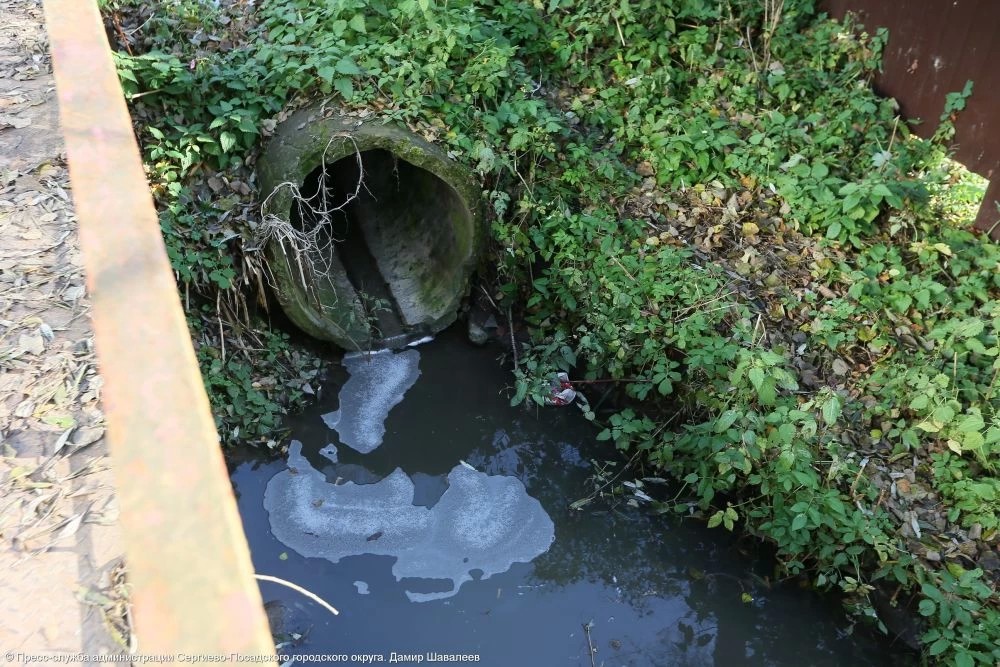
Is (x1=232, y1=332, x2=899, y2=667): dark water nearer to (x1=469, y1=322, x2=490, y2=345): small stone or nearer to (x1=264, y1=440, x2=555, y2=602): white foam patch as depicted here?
(x1=264, y1=440, x2=555, y2=602): white foam patch

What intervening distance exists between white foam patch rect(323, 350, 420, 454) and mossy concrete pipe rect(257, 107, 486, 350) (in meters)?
0.14

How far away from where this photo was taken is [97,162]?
5.31 feet

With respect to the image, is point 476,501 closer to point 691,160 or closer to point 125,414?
point 691,160

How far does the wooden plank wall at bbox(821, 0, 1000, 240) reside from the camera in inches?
204

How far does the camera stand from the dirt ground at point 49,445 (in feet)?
5.89

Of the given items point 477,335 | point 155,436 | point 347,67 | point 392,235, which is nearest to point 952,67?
point 477,335

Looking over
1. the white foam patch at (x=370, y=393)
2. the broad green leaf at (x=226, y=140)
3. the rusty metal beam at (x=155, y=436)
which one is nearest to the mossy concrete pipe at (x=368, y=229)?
the white foam patch at (x=370, y=393)

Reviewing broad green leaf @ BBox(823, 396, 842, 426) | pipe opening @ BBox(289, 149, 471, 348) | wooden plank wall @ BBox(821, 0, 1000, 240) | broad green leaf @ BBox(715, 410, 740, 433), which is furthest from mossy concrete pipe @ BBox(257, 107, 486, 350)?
wooden plank wall @ BBox(821, 0, 1000, 240)

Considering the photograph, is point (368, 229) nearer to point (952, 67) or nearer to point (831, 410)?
point (831, 410)

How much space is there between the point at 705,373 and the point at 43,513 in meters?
4.01

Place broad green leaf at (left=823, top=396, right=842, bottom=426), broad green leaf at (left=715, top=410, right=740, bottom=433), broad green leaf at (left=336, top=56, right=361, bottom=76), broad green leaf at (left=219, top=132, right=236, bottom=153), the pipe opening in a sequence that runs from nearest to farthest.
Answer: broad green leaf at (left=823, top=396, right=842, bottom=426), broad green leaf at (left=715, top=410, right=740, bottom=433), broad green leaf at (left=219, top=132, right=236, bottom=153), broad green leaf at (left=336, top=56, right=361, bottom=76), the pipe opening

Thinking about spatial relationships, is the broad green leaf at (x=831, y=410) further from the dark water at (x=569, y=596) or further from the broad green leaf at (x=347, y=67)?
the broad green leaf at (x=347, y=67)

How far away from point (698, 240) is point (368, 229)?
3.23m

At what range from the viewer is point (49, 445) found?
2.20 metres
